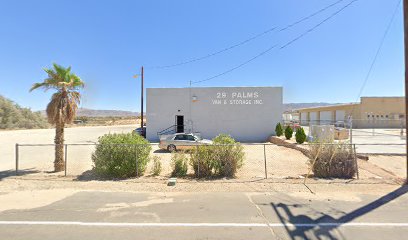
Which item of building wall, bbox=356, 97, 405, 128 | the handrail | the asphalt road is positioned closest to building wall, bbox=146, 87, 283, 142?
the handrail

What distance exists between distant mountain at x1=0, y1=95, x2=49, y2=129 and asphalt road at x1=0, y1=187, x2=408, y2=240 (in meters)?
46.0

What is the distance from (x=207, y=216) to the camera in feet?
16.5

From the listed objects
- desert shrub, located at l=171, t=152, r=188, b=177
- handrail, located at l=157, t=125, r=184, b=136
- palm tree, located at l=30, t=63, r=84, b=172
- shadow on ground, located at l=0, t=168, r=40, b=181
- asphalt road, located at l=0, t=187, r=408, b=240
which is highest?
palm tree, located at l=30, t=63, r=84, b=172

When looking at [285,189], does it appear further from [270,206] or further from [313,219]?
[313,219]

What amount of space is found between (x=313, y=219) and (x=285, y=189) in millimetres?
2179

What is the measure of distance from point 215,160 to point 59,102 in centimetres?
698

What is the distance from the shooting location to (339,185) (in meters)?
A: 7.34

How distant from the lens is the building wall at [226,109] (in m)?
22.5

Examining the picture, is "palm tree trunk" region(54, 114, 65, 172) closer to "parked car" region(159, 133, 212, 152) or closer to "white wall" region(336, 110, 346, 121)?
"parked car" region(159, 133, 212, 152)

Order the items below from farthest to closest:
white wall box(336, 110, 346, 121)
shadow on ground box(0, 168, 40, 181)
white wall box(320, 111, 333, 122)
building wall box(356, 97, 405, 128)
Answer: white wall box(320, 111, 333, 122), white wall box(336, 110, 346, 121), building wall box(356, 97, 405, 128), shadow on ground box(0, 168, 40, 181)

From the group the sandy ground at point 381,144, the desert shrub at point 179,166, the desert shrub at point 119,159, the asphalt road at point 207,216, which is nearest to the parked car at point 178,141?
the desert shrub at point 179,166

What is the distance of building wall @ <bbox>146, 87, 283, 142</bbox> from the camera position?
22531 mm

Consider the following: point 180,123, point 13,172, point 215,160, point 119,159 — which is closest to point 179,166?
point 215,160

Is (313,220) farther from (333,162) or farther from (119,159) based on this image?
(119,159)
